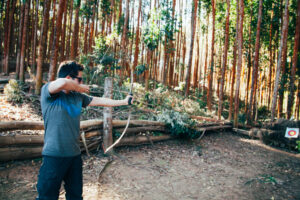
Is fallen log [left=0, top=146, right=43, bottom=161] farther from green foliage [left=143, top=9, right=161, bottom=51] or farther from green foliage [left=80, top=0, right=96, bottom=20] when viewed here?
green foliage [left=80, top=0, right=96, bottom=20]

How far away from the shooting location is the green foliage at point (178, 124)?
232 inches


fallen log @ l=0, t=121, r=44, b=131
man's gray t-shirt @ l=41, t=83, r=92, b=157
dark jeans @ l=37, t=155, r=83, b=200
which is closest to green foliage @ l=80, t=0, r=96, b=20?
fallen log @ l=0, t=121, r=44, b=131

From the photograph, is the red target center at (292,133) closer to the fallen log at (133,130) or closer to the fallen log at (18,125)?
the fallen log at (133,130)

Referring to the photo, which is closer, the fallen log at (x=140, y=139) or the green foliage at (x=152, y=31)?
the fallen log at (x=140, y=139)

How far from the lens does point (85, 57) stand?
9.19 meters

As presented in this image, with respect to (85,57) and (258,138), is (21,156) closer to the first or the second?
(85,57)

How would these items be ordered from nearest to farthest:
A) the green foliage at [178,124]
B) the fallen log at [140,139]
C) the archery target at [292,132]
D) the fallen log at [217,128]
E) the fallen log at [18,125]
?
the fallen log at [18,125] < the fallen log at [140,139] < the green foliage at [178,124] < the archery target at [292,132] < the fallen log at [217,128]

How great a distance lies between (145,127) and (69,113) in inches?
144

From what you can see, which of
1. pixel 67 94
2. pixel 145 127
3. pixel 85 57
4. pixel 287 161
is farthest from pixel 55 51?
pixel 287 161

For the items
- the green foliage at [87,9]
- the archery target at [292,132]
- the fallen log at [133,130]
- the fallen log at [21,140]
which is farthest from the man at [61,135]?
the green foliage at [87,9]

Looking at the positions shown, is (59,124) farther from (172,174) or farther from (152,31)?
(152,31)

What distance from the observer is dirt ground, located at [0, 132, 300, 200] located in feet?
10.0

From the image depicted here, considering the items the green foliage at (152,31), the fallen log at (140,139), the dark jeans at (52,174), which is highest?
the green foliage at (152,31)

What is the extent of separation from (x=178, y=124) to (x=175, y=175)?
2.10 m
